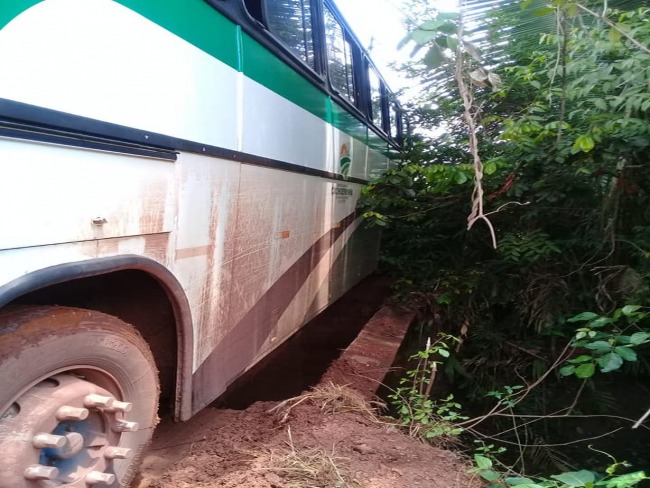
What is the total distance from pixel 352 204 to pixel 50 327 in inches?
181

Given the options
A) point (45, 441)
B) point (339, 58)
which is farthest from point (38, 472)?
point (339, 58)

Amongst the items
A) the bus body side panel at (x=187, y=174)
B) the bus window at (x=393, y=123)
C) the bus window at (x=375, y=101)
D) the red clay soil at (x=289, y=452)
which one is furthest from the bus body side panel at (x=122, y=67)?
the bus window at (x=393, y=123)

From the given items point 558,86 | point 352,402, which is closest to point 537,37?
point 558,86

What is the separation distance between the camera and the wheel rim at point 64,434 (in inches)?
60.6

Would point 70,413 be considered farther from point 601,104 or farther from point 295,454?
point 601,104

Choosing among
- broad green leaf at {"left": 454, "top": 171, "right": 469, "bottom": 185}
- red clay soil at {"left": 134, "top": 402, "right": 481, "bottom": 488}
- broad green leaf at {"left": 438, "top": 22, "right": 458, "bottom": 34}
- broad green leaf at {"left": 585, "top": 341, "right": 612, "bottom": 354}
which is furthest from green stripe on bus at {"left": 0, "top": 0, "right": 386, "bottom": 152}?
broad green leaf at {"left": 585, "top": 341, "right": 612, "bottom": 354}

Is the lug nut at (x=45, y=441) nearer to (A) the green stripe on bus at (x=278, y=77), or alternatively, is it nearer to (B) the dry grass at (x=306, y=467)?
(B) the dry grass at (x=306, y=467)

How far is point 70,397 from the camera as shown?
169 centimetres

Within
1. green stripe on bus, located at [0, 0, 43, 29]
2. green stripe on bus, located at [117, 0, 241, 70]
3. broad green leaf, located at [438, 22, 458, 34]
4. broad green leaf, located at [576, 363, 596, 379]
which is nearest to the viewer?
green stripe on bus, located at [0, 0, 43, 29]

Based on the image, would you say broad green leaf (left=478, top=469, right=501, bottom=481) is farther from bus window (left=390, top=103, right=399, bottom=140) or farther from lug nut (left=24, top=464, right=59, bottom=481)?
bus window (left=390, top=103, right=399, bottom=140)

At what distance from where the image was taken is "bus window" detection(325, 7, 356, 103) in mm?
4805

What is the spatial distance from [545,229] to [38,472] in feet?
16.9

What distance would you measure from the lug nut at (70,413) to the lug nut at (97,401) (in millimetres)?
52

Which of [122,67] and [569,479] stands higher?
[122,67]
